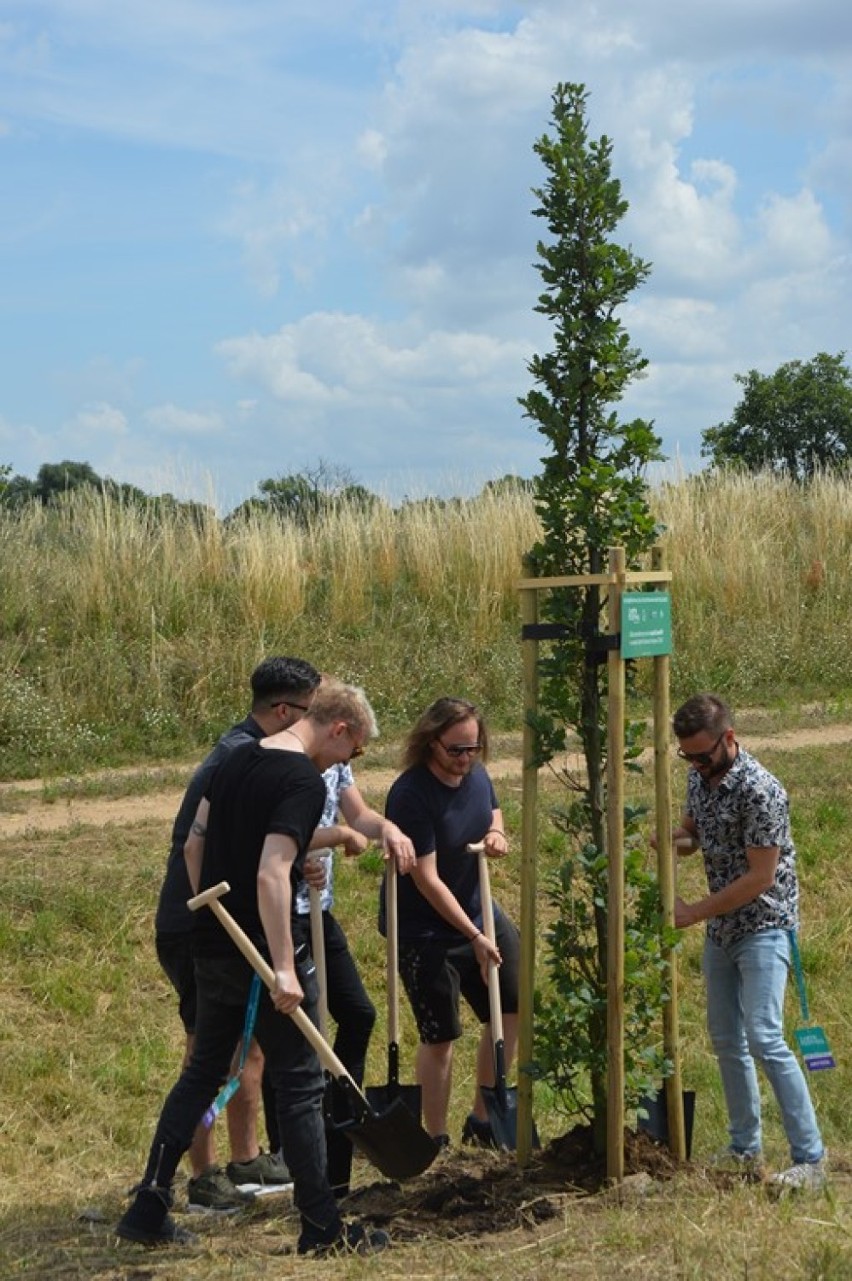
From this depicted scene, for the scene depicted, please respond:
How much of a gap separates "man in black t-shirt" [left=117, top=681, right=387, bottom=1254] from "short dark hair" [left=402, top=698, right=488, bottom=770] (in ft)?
2.74

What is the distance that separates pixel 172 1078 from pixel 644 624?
3.90m

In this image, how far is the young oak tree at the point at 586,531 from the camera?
18.2ft

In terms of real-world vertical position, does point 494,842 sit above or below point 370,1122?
above

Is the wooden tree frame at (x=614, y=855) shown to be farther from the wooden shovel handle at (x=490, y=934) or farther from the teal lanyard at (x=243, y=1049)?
the teal lanyard at (x=243, y=1049)

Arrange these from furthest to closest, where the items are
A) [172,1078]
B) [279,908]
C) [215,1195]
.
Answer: [172,1078], [215,1195], [279,908]

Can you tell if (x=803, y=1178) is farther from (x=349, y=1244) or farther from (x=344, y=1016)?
(x=344, y=1016)

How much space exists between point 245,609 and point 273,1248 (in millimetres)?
10170

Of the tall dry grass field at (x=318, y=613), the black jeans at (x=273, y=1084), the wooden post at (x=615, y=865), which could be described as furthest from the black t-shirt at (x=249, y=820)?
the tall dry grass field at (x=318, y=613)

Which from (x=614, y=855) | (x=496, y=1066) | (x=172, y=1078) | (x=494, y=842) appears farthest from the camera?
(x=172, y=1078)

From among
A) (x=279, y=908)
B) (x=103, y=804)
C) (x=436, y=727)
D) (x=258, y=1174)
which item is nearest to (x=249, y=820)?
(x=279, y=908)

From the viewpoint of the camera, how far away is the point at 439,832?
6484mm

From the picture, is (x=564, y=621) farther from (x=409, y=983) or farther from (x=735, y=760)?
(x=409, y=983)

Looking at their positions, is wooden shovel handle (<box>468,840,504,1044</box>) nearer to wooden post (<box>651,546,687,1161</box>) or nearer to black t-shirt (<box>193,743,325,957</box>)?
wooden post (<box>651,546,687,1161</box>)

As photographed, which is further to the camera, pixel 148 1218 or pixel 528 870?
pixel 528 870
